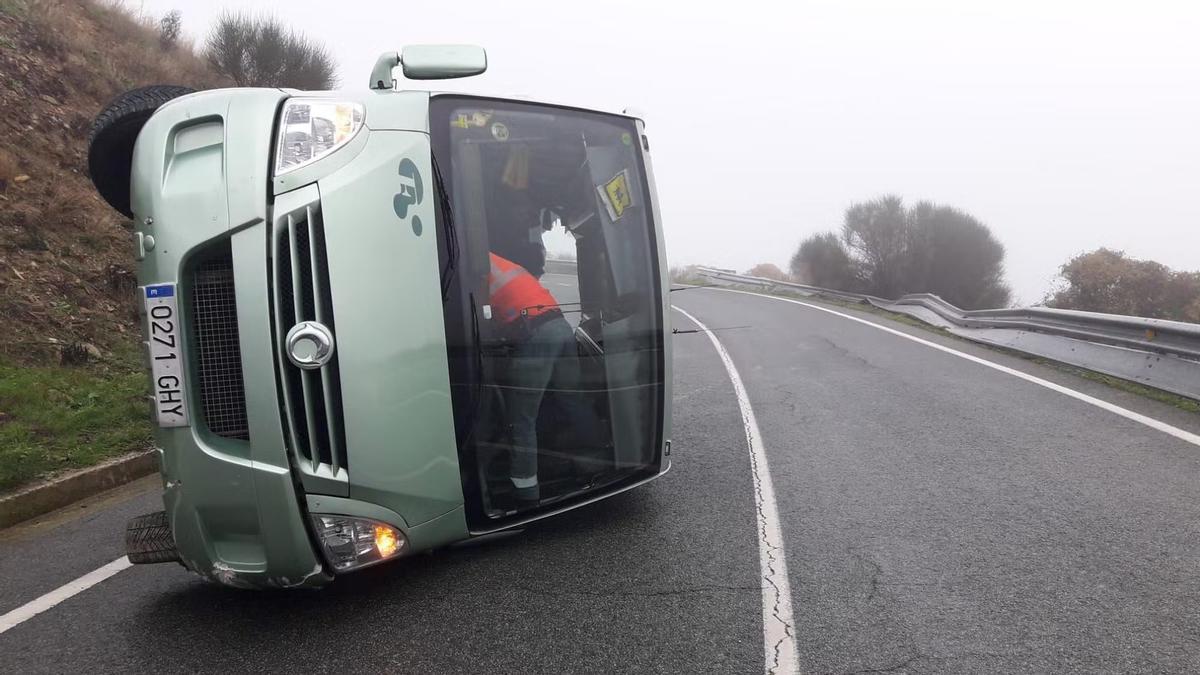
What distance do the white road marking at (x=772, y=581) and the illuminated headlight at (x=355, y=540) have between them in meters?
1.60

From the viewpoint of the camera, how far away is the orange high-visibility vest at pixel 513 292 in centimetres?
388

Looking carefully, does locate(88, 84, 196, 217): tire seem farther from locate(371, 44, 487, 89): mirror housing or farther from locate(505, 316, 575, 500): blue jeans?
locate(505, 316, 575, 500): blue jeans

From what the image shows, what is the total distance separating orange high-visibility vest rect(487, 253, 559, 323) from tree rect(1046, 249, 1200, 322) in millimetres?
18740

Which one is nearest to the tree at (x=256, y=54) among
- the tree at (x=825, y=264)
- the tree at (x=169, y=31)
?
the tree at (x=169, y=31)

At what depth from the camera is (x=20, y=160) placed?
34.2 ft

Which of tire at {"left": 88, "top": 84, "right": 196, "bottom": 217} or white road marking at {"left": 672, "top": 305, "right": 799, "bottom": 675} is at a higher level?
tire at {"left": 88, "top": 84, "right": 196, "bottom": 217}

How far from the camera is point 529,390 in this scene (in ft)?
13.2

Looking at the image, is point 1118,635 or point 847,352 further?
point 847,352

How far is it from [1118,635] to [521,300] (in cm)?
288

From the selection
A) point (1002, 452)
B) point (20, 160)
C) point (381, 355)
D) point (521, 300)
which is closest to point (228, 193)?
point (381, 355)

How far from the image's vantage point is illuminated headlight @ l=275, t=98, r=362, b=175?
132 inches

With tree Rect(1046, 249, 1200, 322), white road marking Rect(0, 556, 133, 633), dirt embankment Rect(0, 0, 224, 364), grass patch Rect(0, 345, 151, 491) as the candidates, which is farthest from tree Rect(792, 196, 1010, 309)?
white road marking Rect(0, 556, 133, 633)

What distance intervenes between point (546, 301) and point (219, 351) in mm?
1522

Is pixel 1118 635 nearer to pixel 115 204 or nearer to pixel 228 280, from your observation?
pixel 228 280
